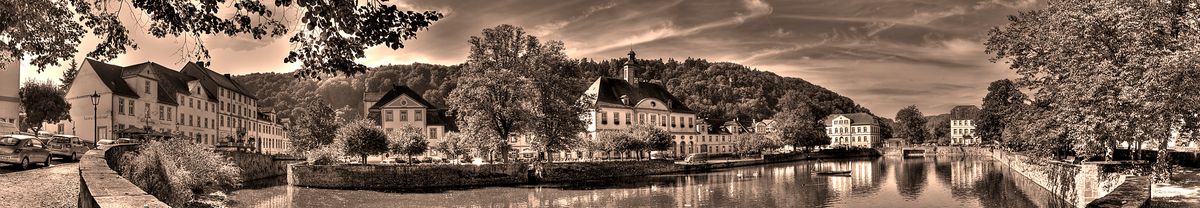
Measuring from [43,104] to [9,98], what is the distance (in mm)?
15087

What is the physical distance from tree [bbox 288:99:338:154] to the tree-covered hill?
3060 centimetres

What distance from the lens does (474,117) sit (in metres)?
46.8

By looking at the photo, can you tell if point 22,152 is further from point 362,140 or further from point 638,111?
point 638,111

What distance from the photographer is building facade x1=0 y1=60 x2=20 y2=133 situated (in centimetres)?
3706

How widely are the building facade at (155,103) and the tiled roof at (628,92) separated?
103 ft

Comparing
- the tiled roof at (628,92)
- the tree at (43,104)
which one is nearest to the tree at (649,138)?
the tiled roof at (628,92)

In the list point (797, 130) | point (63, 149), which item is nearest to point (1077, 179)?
point (63, 149)

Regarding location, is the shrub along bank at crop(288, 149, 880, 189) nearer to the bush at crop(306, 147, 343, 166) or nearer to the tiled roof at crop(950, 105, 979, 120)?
the bush at crop(306, 147, 343, 166)

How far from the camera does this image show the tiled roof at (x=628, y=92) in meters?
73.6

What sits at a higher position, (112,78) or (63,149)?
(112,78)

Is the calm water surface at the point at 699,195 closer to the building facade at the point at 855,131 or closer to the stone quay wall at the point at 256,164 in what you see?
the stone quay wall at the point at 256,164

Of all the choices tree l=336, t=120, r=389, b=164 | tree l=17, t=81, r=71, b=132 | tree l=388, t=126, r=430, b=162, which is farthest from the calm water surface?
tree l=17, t=81, r=71, b=132

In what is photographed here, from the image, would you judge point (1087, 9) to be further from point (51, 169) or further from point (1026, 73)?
point (51, 169)

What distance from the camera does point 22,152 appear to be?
22875mm
